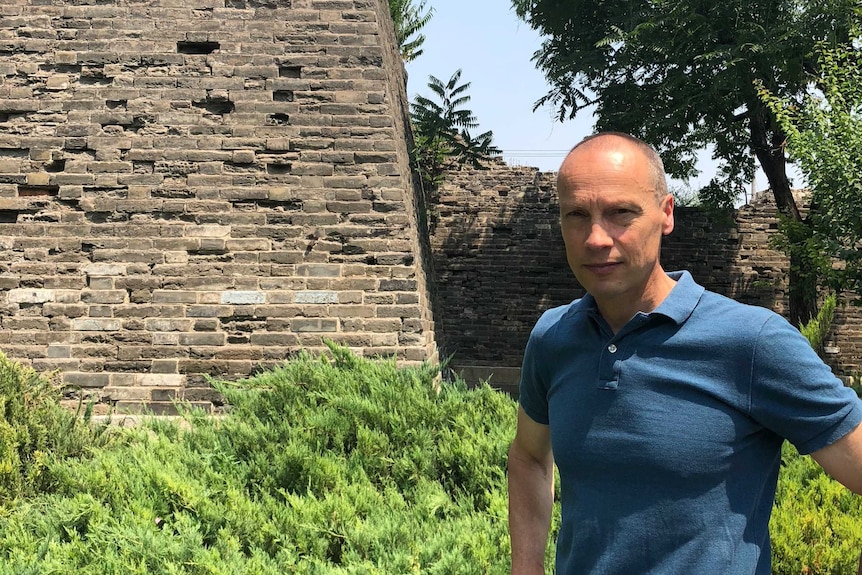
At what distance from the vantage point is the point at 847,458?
1186 mm

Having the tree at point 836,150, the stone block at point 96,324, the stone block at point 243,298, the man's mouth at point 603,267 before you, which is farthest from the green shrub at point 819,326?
the stone block at point 96,324

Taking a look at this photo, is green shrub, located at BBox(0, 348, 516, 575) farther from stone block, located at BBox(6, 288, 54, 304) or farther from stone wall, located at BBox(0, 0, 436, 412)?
stone block, located at BBox(6, 288, 54, 304)

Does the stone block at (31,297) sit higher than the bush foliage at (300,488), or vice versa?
the stone block at (31,297)

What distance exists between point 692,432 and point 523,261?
12.4m

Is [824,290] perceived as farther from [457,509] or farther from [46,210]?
[46,210]

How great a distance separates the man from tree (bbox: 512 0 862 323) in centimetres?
842

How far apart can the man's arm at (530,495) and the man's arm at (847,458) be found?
62 centimetres

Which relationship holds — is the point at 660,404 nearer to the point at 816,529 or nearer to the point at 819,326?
the point at 816,529

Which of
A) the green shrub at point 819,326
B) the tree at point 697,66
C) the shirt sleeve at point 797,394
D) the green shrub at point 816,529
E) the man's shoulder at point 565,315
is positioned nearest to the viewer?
the shirt sleeve at point 797,394

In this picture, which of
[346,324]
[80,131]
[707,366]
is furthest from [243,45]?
[707,366]

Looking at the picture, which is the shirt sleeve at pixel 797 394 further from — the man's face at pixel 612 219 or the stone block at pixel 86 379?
the stone block at pixel 86 379

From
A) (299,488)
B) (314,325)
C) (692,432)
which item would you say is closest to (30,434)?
(299,488)

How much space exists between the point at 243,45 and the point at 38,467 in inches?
157

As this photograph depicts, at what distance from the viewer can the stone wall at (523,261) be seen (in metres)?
13.4
